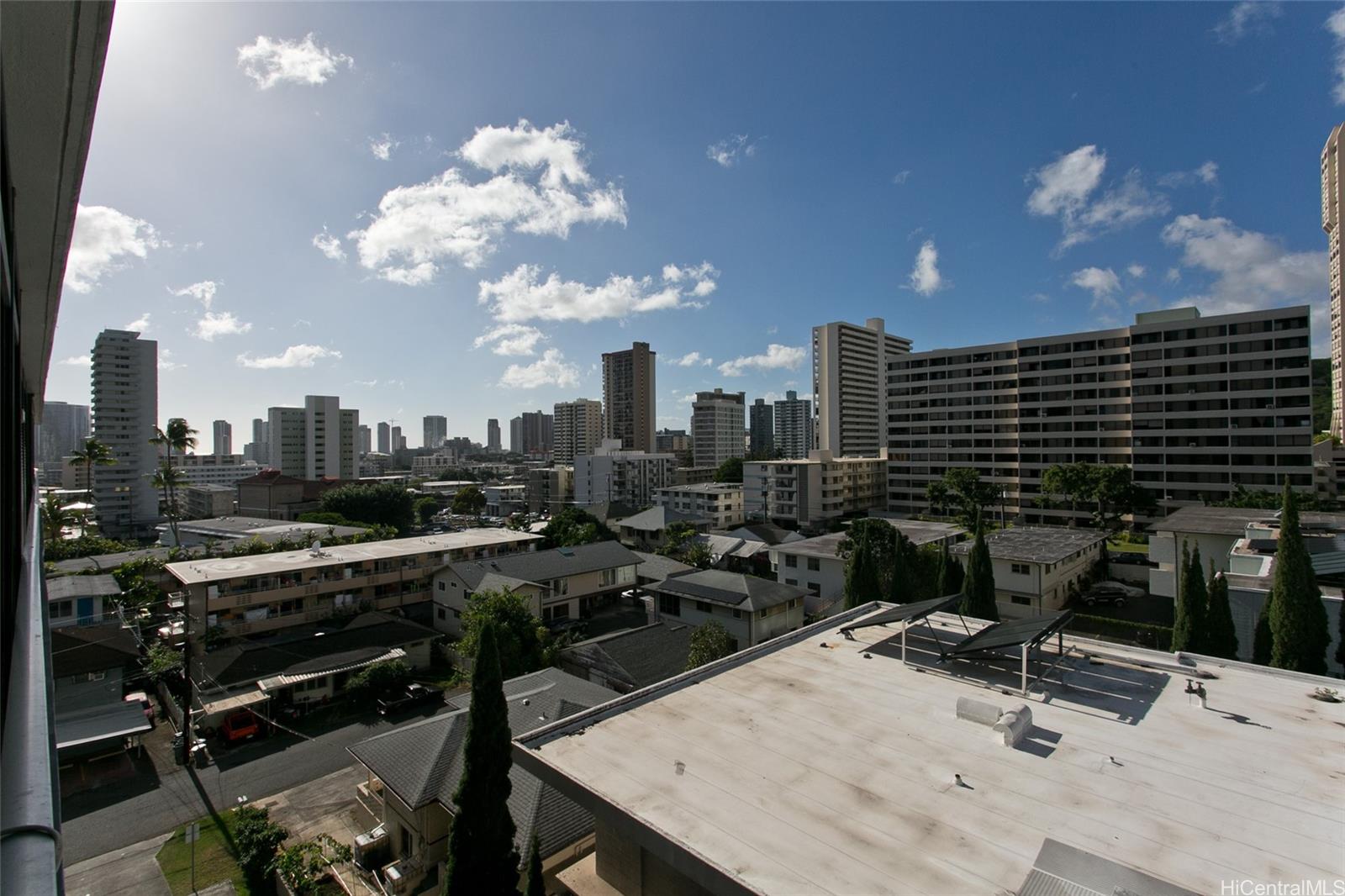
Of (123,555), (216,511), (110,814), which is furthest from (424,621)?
(216,511)

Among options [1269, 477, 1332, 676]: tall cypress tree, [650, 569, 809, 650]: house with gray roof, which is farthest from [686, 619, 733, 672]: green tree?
[1269, 477, 1332, 676]: tall cypress tree

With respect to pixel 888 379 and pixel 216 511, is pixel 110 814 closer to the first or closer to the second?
pixel 888 379

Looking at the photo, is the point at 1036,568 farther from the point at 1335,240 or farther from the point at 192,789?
the point at 1335,240

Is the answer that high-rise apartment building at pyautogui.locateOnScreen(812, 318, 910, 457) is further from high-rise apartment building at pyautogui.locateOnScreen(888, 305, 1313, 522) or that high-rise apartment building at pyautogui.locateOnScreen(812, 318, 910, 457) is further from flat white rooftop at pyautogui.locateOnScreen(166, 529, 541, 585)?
flat white rooftop at pyautogui.locateOnScreen(166, 529, 541, 585)

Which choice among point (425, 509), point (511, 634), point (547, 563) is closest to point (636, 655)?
point (511, 634)

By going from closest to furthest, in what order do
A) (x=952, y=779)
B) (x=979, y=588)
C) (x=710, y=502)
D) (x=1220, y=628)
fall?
(x=952, y=779), (x=1220, y=628), (x=979, y=588), (x=710, y=502)
